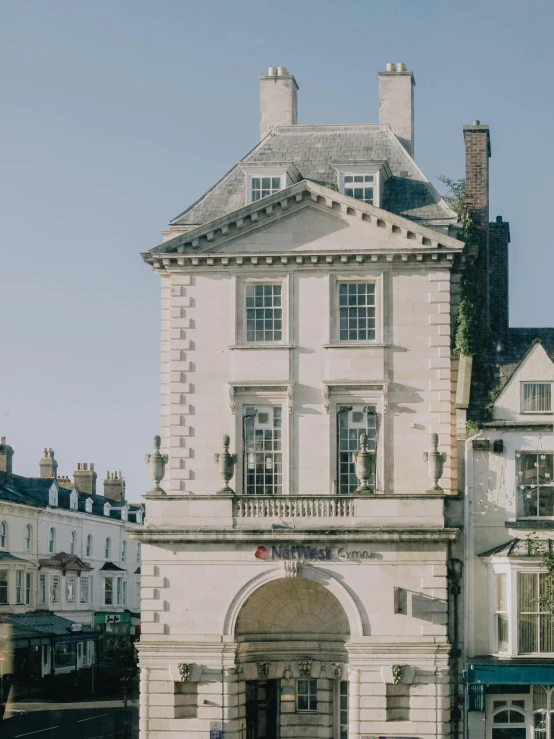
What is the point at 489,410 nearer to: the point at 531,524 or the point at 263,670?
the point at 531,524

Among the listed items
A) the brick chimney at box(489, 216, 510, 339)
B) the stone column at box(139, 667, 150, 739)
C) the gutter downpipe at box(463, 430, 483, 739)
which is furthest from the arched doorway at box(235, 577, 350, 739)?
the brick chimney at box(489, 216, 510, 339)

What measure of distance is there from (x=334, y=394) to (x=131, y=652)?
25513 mm

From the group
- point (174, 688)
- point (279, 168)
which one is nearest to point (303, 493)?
point (174, 688)

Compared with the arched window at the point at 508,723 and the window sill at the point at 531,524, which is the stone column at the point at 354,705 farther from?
the window sill at the point at 531,524

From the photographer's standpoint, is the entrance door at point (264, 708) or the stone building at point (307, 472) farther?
the entrance door at point (264, 708)

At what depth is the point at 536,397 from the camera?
4072 centimetres

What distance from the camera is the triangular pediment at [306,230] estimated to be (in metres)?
40.6

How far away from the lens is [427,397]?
40.5m

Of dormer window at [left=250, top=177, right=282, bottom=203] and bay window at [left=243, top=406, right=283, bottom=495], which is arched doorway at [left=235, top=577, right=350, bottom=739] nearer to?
bay window at [left=243, top=406, right=283, bottom=495]

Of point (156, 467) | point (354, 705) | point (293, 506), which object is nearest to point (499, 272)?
point (293, 506)

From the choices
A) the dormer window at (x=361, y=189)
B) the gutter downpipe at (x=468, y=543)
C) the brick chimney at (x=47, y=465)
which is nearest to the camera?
the gutter downpipe at (x=468, y=543)

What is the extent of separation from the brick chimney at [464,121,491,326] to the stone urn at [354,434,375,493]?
8.46m

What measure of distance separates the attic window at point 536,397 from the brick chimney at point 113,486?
2245 inches

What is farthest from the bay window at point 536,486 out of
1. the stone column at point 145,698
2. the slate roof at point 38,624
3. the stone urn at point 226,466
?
the slate roof at point 38,624
